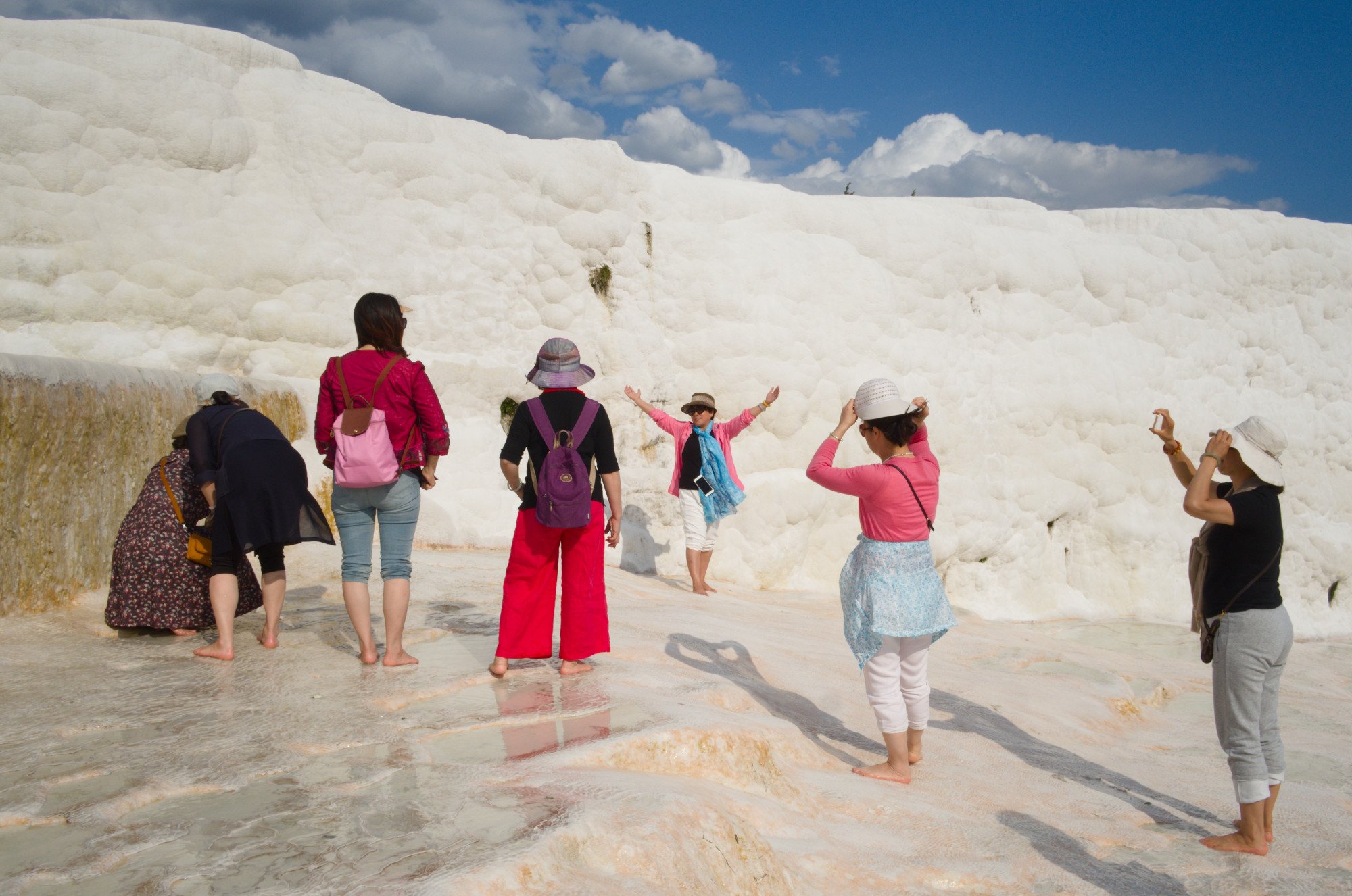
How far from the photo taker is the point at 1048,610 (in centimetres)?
1017

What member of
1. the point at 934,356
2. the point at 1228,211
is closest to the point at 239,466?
the point at 934,356

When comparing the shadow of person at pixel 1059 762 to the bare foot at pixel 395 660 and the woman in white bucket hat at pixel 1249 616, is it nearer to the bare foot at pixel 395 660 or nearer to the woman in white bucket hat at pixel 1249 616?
the woman in white bucket hat at pixel 1249 616

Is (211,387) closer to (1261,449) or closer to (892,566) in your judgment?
(892,566)

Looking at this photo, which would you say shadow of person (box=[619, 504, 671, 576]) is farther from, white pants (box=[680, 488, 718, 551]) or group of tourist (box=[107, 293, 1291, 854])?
group of tourist (box=[107, 293, 1291, 854])

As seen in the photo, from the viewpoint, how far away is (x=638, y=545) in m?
8.98

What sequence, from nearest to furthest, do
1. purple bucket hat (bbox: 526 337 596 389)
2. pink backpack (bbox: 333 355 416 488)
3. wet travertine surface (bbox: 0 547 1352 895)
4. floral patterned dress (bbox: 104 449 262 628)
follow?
wet travertine surface (bbox: 0 547 1352 895)
pink backpack (bbox: 333 355 416 488)
purple bucket hat (bbox: 526 337 596 389)
floral patterned dress (bbox: 104 449 262 628)

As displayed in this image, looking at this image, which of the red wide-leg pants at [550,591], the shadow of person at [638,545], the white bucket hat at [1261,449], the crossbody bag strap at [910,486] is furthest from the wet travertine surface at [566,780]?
the shadow of person at [638,545]

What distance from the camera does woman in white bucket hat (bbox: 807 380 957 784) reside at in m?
3.65

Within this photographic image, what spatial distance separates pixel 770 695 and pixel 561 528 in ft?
5.08

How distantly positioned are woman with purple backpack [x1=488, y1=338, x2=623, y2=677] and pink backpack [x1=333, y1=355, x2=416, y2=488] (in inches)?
18.6

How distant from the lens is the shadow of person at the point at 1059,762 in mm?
3951

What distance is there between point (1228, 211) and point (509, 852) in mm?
12104

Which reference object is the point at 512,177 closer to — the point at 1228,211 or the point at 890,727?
the point at 890,727

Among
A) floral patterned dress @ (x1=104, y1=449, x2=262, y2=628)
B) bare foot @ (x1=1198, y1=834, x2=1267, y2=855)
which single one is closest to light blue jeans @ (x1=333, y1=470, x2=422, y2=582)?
floral patterned dress @ (x1=104, y1=449, x2=262, y2=628)
